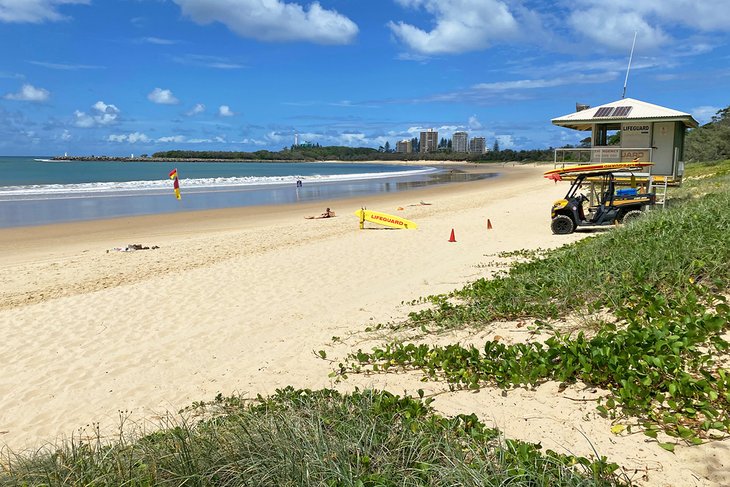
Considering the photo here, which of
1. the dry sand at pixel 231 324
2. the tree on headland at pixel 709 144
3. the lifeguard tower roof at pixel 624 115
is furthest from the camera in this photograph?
the tree on headland at pixel 709 144

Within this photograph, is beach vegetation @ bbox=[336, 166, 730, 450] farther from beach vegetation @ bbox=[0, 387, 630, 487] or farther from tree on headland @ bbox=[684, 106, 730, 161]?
tree on headland @ bbox=[684, 106, 730, 161]

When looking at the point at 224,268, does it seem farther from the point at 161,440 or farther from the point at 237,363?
the point at 161,440

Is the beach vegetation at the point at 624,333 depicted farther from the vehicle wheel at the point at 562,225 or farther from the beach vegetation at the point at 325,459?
the vehicle wheel at the point at 562,225

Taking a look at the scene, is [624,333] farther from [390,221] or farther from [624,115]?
[624,115]

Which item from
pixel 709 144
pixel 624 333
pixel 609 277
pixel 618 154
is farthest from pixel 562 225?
pixel 709 144

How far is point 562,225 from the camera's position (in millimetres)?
13648

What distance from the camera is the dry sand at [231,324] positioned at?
12.7ft

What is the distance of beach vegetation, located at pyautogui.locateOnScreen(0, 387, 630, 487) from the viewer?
2822mm

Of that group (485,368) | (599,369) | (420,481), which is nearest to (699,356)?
(599,369)

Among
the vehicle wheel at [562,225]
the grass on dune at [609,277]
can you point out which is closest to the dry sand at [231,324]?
the vehicle wheel at [562,225]

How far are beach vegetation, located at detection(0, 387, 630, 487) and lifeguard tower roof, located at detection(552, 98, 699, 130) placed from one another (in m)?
14.2

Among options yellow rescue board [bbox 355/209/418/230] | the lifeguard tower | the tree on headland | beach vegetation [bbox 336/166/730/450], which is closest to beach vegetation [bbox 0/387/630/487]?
beach vegetation [bbox 336/166/730/450]

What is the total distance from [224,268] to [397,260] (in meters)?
3.80

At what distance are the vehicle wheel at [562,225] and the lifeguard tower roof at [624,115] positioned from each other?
143 inches
